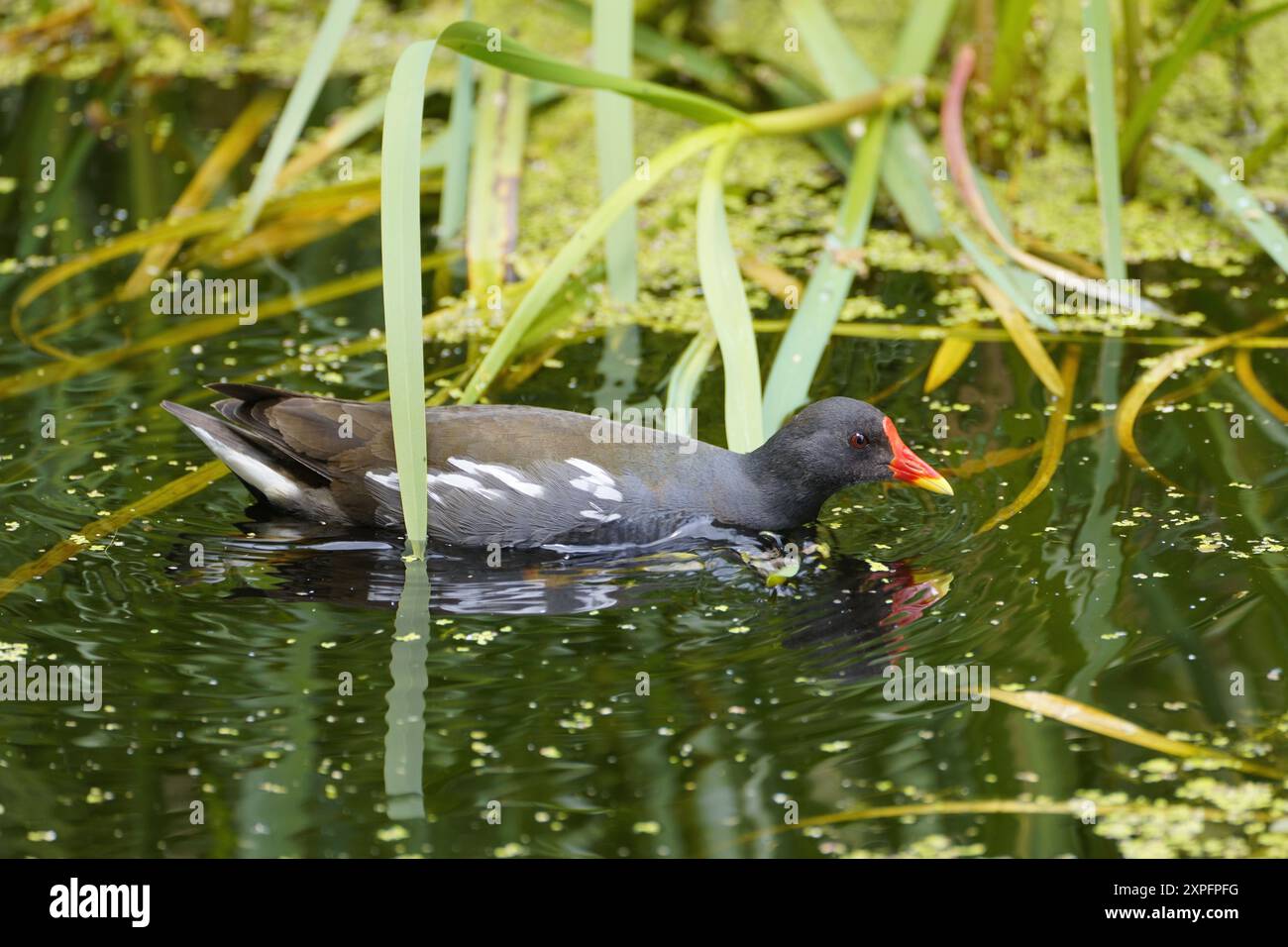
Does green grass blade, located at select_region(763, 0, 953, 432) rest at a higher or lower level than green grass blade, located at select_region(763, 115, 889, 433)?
higher

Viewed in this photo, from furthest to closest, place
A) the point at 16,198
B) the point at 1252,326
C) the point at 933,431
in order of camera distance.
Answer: the point at 16,198
the point at 1252,326
the point at 933,431

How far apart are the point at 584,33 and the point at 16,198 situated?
9.19 ft

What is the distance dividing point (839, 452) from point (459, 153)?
2.10 meters

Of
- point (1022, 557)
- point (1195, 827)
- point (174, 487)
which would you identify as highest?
point (174, 487)

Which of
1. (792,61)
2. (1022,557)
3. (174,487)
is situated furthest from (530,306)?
(792,61)

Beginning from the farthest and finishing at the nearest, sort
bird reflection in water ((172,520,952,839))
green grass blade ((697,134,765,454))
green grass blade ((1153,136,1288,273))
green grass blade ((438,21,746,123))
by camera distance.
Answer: green grass blade ((1153,136,1288,273)) < green grass blade ((697,134,765,454)) < green grass blade ((438,21,746,123)) < bird reflection in water ((172,520,952,839))

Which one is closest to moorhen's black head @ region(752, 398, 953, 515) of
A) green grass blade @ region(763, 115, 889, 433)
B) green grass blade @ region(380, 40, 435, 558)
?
green grass blade @ region(763, 115, 889, 433)

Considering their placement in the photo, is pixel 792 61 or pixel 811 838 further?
pixel 792 61

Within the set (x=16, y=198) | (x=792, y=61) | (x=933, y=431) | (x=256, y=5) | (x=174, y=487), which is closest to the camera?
(x=174, y=487)

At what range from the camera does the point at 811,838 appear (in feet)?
10.3

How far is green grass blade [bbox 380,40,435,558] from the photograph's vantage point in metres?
3.73

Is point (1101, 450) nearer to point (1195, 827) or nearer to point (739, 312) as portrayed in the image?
point (739, 312)

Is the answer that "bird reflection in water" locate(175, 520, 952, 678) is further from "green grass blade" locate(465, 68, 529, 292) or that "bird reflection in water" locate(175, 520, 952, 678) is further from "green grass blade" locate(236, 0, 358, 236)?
"green grass blade" locate(465, 68, 529, 292)

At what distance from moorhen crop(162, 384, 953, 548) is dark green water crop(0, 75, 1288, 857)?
0.11 m
